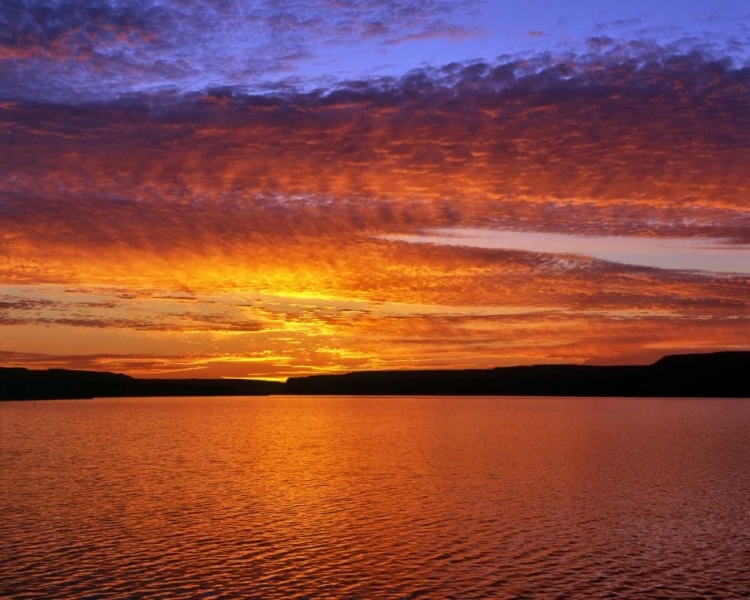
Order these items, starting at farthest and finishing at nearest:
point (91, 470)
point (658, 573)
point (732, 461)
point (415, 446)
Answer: point (415, 446) < point (732, 461) < point (91, 470) < point (658, 573)

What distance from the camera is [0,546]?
3638 centimetres

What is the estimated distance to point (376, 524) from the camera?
42938 mm

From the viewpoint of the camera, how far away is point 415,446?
92750mm

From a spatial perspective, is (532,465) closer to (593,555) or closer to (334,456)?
(334,456)

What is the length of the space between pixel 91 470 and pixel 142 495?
627 inches

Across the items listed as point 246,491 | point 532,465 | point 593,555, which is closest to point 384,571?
point 593,555

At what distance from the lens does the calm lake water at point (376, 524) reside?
31062 millimetres

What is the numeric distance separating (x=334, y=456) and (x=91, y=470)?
24.3 m

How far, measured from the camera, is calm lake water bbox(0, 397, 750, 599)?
31.1 meters

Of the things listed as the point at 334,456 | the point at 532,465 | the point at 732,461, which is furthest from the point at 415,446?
the point at 732,461

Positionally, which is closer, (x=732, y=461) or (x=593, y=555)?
(x=593, y=555)

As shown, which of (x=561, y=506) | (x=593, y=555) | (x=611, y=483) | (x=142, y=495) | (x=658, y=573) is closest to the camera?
(x=658, y=573)

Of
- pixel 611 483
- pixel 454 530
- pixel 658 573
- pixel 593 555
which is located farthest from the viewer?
pixel 611 483

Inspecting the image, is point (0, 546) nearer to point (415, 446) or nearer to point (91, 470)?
point (91, 470)
